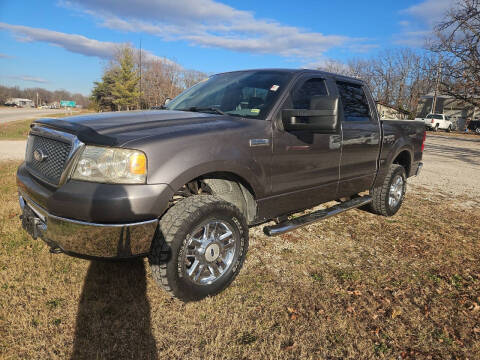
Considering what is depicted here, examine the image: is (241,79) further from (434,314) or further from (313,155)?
(434,314)

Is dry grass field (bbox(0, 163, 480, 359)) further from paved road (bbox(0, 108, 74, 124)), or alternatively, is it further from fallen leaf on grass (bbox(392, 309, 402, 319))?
paved road (bbox(0, 108, 74, 124))

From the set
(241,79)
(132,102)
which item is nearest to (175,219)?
(241,79)

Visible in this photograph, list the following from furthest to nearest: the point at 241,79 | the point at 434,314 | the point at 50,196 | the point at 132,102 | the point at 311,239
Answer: the point at 132,102 < the point at 311,239 < the point at 241,79 < the point at 434,314 < the point at 50,196

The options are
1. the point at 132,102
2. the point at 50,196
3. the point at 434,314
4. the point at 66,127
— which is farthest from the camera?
the point at 132,102

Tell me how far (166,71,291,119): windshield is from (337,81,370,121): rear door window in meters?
0.97

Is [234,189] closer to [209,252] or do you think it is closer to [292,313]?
[209,252]

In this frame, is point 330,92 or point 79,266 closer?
point 79,266

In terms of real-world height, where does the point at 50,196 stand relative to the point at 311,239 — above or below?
above

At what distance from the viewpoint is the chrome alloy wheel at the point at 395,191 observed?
493 centimetres

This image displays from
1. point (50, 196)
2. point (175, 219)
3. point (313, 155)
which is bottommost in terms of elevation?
point (175, 219)

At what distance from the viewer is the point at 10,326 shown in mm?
2211

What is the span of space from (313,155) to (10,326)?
113 inches

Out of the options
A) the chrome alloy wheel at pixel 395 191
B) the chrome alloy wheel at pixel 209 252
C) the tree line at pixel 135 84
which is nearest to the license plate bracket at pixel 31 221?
the chrome alloy wheel at pixel 209 252

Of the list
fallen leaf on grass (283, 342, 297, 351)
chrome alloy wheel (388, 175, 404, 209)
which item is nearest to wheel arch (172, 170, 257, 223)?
fallen leaf on grass (283, 342, 297, 351)
